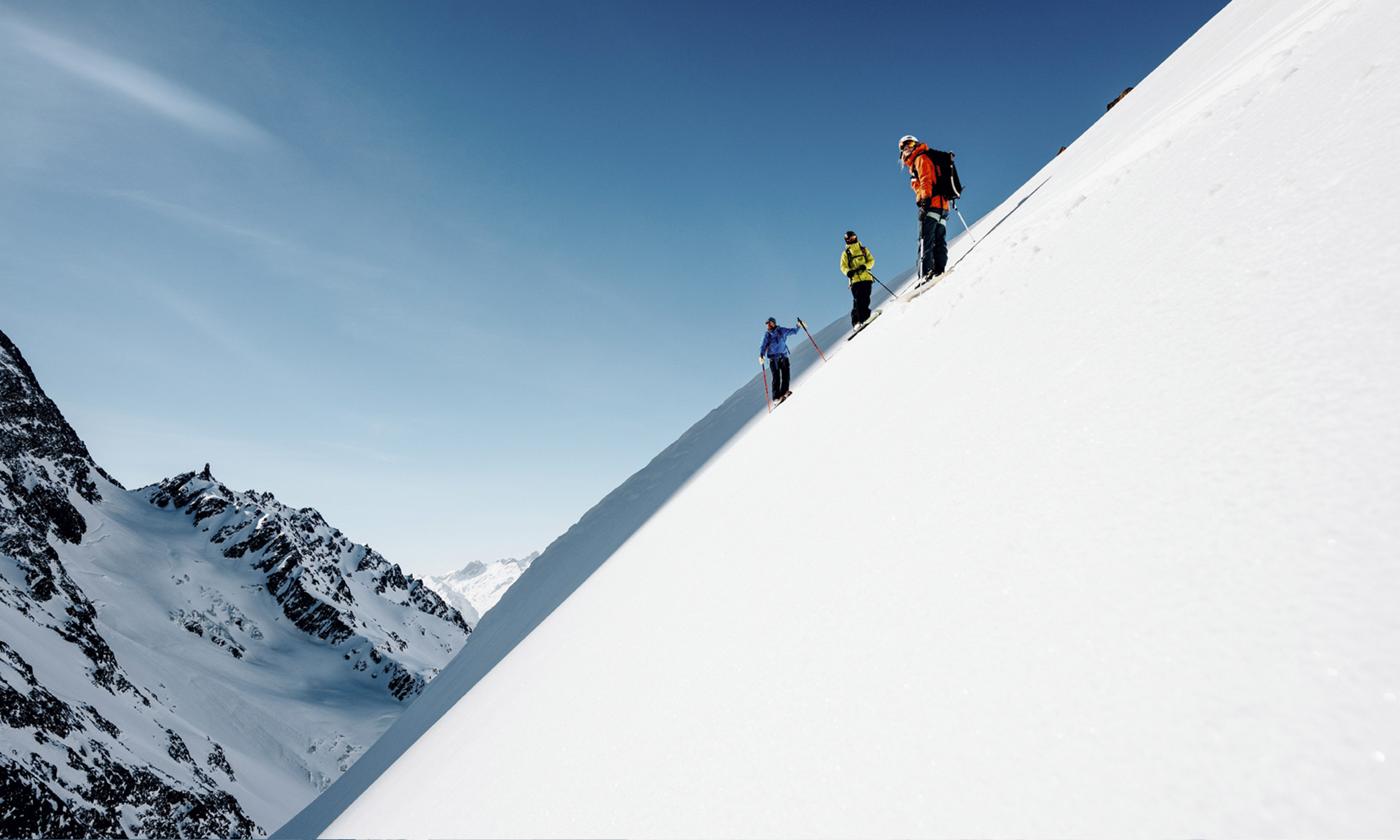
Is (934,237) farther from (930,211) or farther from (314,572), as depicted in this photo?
(314,572)

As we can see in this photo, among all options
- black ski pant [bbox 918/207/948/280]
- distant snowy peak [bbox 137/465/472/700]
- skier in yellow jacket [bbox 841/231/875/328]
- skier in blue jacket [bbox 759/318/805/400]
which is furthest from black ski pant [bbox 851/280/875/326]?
distant snowy peak [bbox 137/465/472/700]

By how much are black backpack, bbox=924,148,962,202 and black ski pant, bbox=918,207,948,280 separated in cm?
23

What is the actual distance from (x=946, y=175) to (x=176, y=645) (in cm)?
10981

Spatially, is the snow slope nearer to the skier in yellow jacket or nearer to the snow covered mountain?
the skier in yellow jacket

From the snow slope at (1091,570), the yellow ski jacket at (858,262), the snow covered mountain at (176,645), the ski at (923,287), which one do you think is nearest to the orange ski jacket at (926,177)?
the ski at (923,287)

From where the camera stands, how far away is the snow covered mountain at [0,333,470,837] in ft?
114

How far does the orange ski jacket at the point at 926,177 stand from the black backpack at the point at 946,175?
0.04 meters

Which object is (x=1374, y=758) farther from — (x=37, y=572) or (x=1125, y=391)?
(x=37, y=572)

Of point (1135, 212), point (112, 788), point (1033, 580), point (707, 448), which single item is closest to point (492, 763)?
point (1033, 580)

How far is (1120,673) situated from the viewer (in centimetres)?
145

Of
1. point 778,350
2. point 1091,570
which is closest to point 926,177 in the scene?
point 778,350

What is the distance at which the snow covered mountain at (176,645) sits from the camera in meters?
34.8

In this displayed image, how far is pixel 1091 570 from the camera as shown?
5.76ft

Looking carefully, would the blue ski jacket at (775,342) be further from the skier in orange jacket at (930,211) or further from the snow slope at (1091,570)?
the snow slope at (1091,570)
